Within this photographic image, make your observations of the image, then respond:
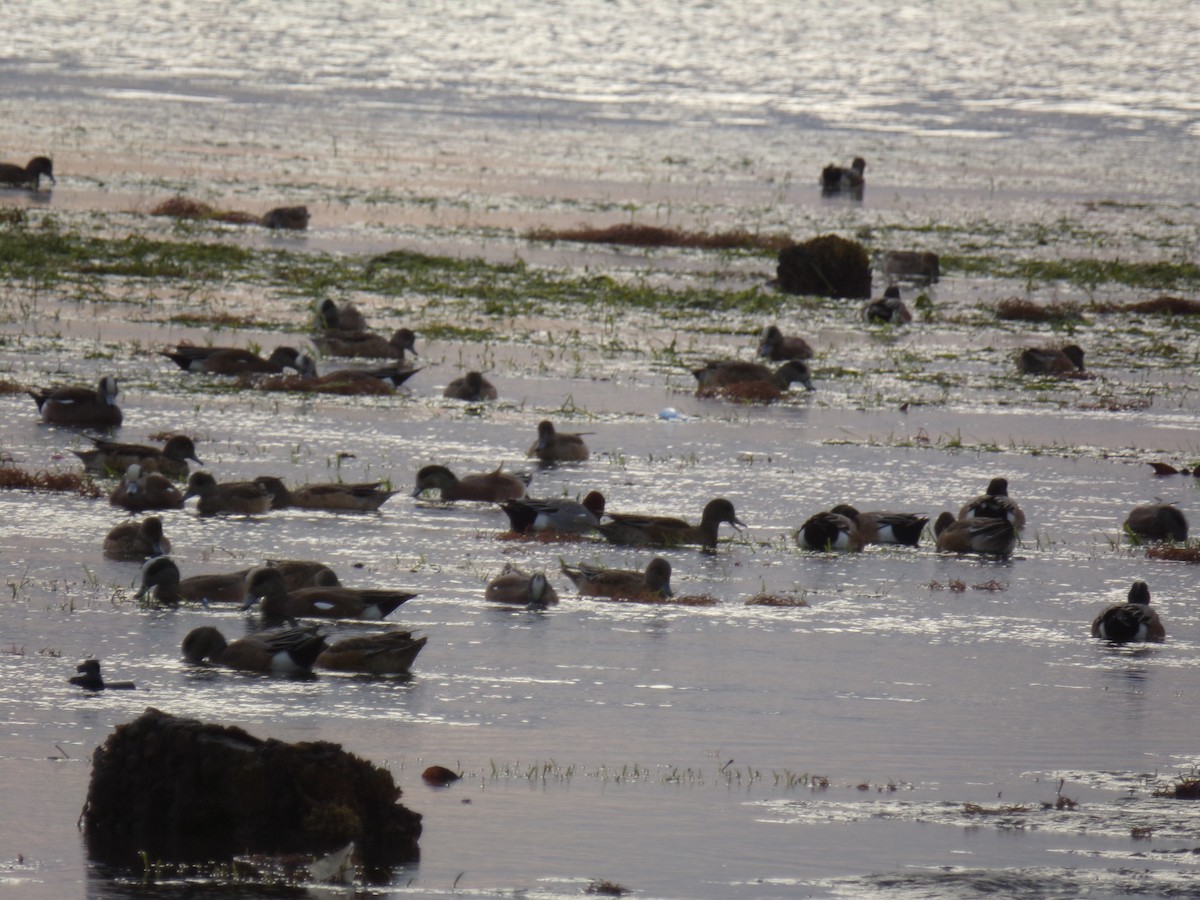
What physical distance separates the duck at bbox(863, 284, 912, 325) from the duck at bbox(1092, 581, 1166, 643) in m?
14.2

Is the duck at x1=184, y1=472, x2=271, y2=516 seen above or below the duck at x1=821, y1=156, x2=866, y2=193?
below

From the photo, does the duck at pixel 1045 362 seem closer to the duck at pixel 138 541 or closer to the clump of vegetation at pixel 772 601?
the clump of vegetation at pixel 772 601

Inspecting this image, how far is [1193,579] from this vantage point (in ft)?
46.9

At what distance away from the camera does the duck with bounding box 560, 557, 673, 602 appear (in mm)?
12789

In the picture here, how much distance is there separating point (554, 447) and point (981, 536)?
406cm

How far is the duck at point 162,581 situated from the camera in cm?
1202

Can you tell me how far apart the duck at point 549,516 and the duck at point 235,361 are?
6137 millimetres

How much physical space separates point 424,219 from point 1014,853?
→ 27510 mm

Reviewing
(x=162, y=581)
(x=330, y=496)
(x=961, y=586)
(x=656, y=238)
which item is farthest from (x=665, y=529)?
(x=656, y=238)

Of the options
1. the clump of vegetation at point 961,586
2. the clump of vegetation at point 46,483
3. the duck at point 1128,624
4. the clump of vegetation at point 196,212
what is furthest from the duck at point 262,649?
the clump of vegetation at point 196,212

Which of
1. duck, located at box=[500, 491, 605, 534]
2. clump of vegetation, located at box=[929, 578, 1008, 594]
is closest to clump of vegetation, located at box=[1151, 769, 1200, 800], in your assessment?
clump of vegetation, located at box=[929, 578, 1008, 594]

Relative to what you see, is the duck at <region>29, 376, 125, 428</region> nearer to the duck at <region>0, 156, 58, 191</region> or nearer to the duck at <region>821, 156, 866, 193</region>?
the duck at <region>0, 156, 58, 191</region>

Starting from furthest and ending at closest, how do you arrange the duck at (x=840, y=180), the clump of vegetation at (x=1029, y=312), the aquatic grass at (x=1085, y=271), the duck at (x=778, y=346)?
the duck at (x=840, y=180) → the aquatic grass at (x=1085, y=271) → the clump of vegetation at (x=1029, y=312) → the duck at (x=778, y=346)

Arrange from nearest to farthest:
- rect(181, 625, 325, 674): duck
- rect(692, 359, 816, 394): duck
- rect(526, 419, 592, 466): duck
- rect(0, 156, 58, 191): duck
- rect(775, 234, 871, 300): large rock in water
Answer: rect(181, 625, 325, 674): duck < rect(526, 419, 592, 466): duck < rect(692, 359, 816, 394): duck < rect(775, 234, 871, 300): large rock in water < rect(0, 156, 58, 191): duck
